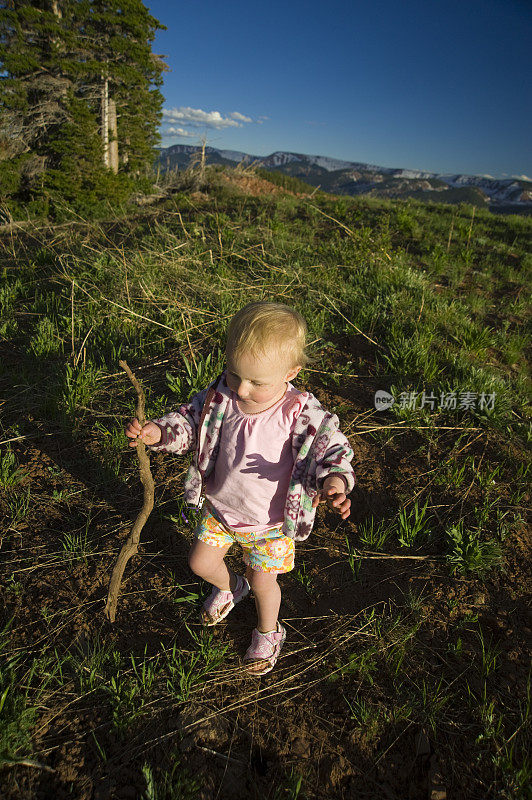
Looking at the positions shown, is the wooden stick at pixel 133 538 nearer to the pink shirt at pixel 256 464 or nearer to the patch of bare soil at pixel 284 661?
the patch of bare soil at pixel 284 661

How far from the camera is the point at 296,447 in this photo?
1.64 metres

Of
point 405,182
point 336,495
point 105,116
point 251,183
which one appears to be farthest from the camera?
point 405,182

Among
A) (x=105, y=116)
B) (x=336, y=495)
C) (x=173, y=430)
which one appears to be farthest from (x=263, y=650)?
(x=105, y=116)

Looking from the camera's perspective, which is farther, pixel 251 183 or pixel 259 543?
pixel 251 183

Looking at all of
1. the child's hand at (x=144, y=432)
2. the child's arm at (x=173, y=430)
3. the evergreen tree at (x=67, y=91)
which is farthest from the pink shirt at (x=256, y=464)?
the evergreen tree at (x=67, y=91)

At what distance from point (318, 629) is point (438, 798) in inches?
27.3

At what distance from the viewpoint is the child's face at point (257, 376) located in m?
1.47

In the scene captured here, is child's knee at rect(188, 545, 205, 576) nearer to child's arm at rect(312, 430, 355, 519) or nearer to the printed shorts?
the printed shorts

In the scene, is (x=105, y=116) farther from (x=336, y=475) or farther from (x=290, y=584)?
(x=336, y=475)

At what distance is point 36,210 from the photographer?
1383 cm

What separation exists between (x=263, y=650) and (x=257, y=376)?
3.89ft

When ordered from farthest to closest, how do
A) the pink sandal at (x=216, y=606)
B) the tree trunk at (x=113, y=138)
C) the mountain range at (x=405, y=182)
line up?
the mountain range at (x=405, y=182)
the tree trunk at (x=113, y=138)
the pink sandal at (x=216, y=606)

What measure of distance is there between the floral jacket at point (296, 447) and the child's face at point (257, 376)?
13 centimetres

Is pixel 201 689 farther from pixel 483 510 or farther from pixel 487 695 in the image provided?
pixel 483 510
